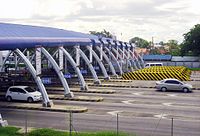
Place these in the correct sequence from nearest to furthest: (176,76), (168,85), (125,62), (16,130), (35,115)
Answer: (16,130) < (35,115) < (168,85) < (176,76) < (125,62)

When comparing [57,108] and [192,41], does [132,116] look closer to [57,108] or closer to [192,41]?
[57,108]

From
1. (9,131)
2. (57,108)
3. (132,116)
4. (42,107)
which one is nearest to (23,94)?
(42,107)

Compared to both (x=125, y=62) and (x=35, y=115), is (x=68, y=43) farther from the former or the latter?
(x=125, y=62)

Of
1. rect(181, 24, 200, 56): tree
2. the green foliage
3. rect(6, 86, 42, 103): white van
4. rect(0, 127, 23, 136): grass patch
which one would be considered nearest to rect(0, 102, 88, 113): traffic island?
rect(6, 86, 42, 103): white van

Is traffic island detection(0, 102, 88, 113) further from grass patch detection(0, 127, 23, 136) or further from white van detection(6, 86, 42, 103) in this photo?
grass patch detection(0, 127, 23, 136)

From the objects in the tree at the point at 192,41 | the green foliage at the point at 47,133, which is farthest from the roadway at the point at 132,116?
the tree at the point at 192,41

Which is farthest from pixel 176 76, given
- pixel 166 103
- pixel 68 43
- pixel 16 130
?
pixel 16 130

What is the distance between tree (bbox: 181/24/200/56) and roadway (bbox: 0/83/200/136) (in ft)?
168

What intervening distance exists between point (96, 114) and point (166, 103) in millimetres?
7940

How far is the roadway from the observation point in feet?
76.0

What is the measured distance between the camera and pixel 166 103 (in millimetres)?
32938

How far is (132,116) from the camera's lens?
2675cm

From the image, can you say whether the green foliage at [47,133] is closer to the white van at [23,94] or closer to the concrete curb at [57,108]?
the concrete curb at [57,108]

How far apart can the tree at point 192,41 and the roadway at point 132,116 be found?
168 feet
